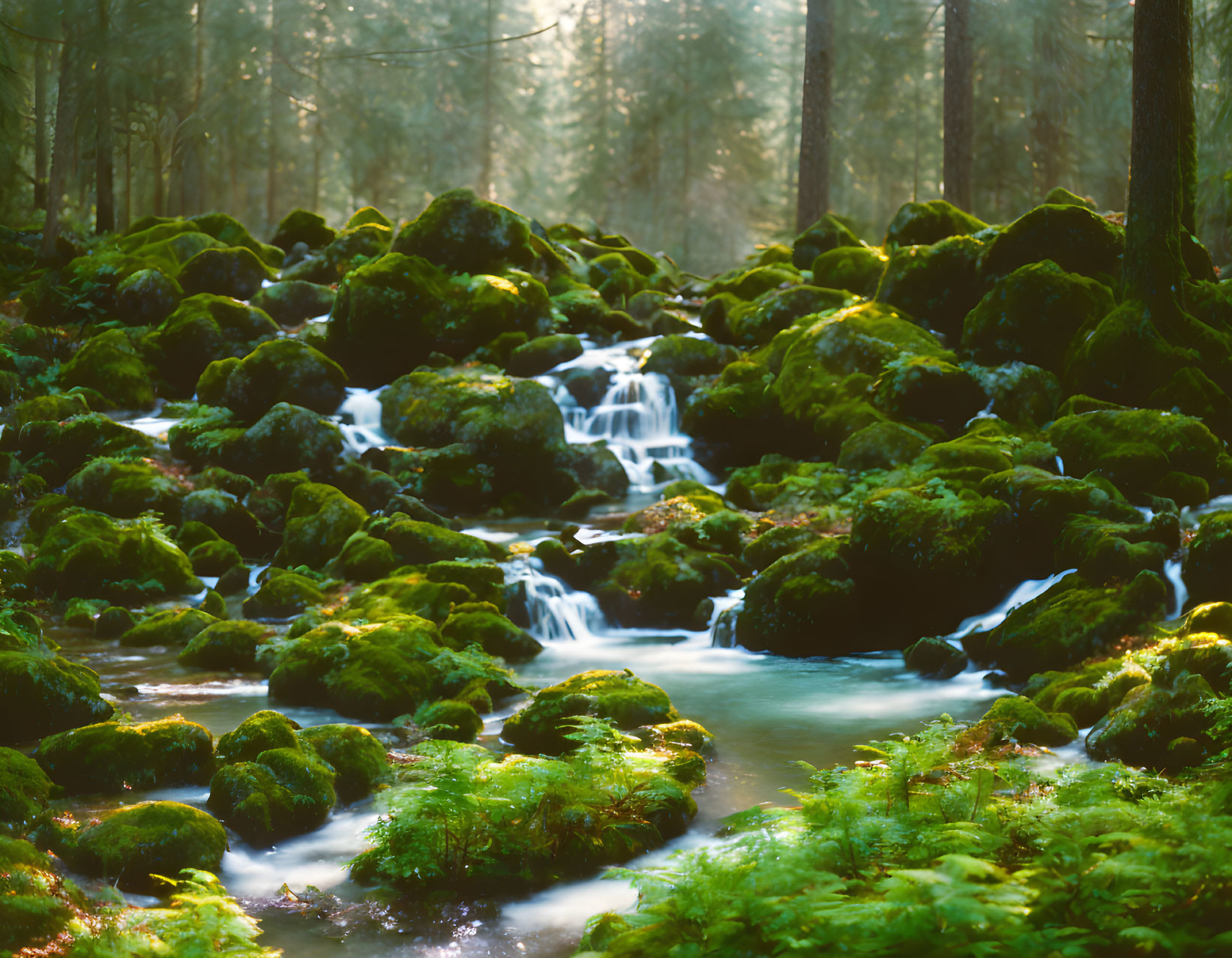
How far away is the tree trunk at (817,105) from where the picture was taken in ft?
65.8

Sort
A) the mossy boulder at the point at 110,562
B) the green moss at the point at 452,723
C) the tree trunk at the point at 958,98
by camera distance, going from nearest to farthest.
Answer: the green moss at the point at 452,723, the mossy boulder at the point at 110,562, the tree trunk at the point at 958,98

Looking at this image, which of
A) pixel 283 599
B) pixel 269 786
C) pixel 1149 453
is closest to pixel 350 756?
pixel 269 786

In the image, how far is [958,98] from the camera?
18750mm

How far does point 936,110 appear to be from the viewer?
3819 cm

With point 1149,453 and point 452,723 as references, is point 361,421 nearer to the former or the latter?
point 452,723

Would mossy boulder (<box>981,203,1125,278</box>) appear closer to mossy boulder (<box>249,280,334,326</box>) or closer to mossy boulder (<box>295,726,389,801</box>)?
mossy boulder (<box>249,280,334,326</box>)

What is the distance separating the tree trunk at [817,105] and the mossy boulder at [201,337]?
36.1 ft

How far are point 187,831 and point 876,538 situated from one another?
624 cm

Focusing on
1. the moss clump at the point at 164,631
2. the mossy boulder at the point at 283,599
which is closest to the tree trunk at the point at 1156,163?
the mossy boulder at the point at 283,599

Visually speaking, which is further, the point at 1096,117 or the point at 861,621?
the point at 1096,117

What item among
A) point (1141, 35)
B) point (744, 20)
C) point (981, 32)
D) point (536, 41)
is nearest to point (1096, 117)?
point (981, 32)

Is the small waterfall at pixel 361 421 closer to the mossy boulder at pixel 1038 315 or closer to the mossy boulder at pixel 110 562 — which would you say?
the mossy boulder at pixel 110 562

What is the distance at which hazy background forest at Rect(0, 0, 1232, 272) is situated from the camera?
25.2 metres

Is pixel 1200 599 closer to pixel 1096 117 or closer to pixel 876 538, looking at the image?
pixel 876 538
